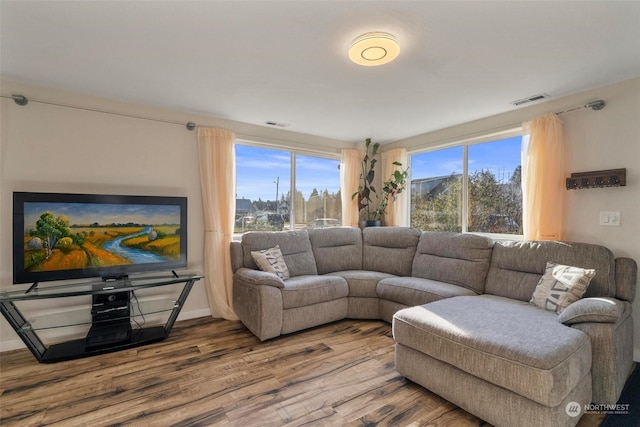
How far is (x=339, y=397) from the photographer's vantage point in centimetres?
193

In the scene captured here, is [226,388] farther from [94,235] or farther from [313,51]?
[313,51]

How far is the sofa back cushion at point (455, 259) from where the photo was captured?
289cm

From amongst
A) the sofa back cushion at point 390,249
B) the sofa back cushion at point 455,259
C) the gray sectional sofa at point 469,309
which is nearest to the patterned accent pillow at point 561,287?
the gray sectional sofa at point 469,309

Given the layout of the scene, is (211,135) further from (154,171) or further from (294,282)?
(294,282)

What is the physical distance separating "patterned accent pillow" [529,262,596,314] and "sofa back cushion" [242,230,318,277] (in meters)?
2.23

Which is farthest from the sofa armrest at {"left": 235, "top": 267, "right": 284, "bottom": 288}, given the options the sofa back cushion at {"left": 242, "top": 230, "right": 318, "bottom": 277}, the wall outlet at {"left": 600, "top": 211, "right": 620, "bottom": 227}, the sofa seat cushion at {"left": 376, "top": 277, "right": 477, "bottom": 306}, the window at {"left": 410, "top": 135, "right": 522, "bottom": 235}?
the wall outlet at {"left": 600, "top": 211, "right": 620, "bottom": 227}

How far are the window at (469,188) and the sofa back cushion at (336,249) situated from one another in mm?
1100

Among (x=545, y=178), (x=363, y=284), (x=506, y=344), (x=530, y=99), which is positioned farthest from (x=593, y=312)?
(x=530, y=99)

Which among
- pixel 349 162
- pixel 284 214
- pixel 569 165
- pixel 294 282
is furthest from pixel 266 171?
pixel 569 165

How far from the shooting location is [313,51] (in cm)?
200

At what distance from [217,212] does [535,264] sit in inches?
127

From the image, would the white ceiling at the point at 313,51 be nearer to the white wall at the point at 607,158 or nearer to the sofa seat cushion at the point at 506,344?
the white wall at the point at 607,158

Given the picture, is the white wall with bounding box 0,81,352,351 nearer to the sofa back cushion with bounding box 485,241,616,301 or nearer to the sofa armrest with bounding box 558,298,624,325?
the sofa back cushion with bounding box 485,241,616,301

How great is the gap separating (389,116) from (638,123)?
209 centimetres
